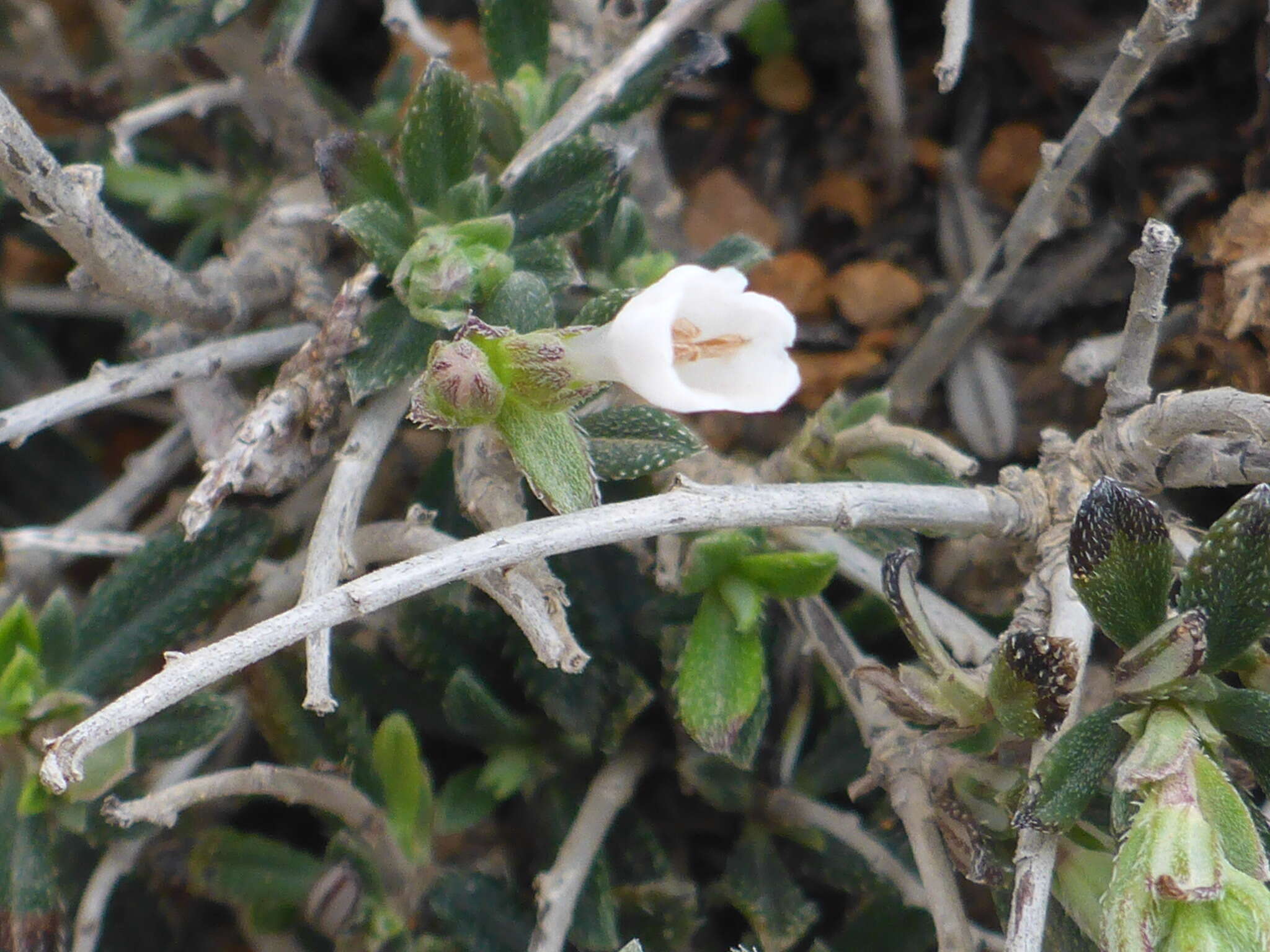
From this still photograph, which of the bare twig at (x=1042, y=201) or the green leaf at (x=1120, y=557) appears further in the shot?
the bare twig at (x=1042, y=201)

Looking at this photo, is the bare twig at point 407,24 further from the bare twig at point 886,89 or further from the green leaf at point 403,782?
the green leaf at point 403,782

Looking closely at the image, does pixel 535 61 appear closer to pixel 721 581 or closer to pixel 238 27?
pixel 238 27

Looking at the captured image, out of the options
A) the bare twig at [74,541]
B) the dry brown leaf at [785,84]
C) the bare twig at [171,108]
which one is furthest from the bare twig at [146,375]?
the dry brown leaf at [785,84]

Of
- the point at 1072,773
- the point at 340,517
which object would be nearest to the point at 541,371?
the point at 340,517

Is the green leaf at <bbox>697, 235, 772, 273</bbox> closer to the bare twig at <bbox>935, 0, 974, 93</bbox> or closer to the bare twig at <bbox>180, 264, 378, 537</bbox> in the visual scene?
the bare twig at <bbox>935, 0, 974, 93</bbox>

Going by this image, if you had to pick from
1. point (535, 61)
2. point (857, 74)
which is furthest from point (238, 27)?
point (857, 74)

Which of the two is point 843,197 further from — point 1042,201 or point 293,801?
point 293,801
